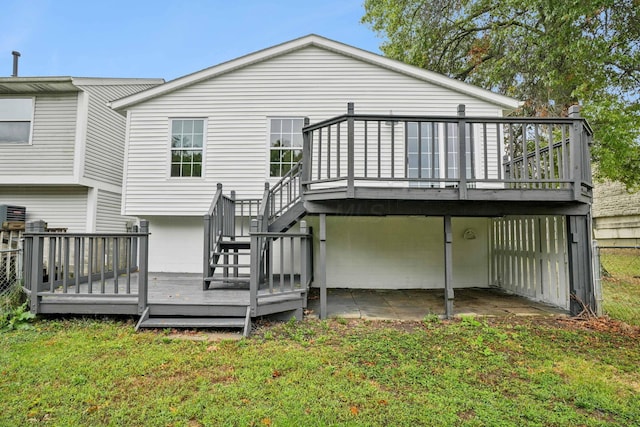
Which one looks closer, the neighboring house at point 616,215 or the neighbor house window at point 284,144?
the neighbor house window at point 284,144

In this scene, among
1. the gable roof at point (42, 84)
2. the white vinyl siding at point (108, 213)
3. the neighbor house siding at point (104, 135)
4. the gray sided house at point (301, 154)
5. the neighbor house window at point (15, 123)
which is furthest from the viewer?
the white vinyl siding at point (108, 213)

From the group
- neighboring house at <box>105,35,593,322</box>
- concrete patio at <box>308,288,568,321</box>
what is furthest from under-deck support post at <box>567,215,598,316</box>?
neighboring house at <box>105,35,593,322</box>

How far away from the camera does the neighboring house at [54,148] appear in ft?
30.6

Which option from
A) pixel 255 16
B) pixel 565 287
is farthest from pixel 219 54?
pixel 565 287

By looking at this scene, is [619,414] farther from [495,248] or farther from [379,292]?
[495,248]

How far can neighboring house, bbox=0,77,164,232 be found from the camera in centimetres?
934

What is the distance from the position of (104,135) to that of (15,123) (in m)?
2.14

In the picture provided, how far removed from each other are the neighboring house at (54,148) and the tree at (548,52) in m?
10.7

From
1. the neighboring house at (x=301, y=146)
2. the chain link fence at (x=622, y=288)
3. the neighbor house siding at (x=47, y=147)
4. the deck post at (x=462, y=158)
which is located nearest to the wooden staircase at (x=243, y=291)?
the neighboring house at (x=301, y=146)

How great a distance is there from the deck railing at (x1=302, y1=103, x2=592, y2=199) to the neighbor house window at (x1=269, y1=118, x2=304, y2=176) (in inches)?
17.6

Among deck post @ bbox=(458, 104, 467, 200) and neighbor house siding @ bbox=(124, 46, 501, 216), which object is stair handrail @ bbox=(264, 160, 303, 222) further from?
deck post @ bbox=(458, 104, 467, 200)

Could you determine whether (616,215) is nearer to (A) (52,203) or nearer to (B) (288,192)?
(B) (288,192)

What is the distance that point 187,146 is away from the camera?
8.04 metres

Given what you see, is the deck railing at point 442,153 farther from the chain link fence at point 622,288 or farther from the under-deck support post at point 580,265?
the chain link fence at point 622,288
